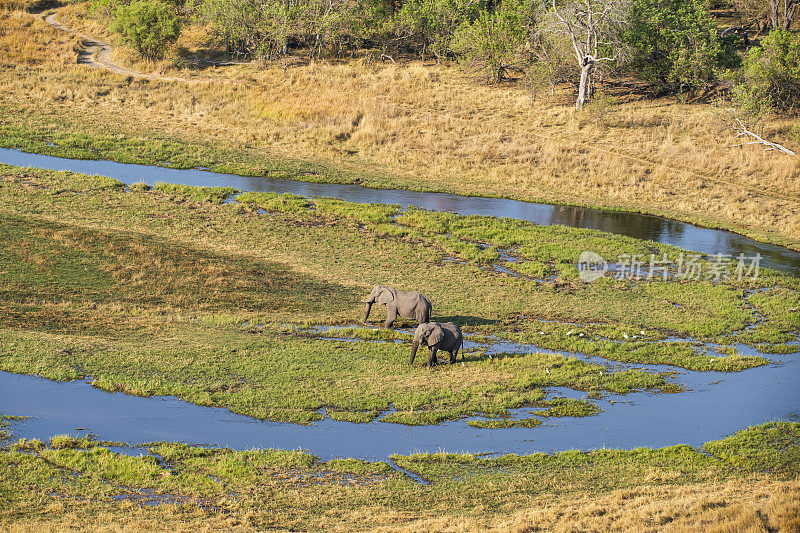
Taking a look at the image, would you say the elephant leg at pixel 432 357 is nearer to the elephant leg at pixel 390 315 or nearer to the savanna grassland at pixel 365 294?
the savanna grassland at pixel 365 294

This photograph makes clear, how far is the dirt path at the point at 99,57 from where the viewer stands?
214 ft

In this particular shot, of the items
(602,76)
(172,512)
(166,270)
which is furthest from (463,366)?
(602,76)

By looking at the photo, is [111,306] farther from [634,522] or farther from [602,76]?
[602,76]

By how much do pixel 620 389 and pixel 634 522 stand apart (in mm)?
8163

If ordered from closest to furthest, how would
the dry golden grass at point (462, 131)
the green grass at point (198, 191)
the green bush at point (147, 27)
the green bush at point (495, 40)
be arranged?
the green grass at point (198, 191), the dry golden grass at point (462, 131), the green bush at point (495, 40), the green bush at point (147, 27)

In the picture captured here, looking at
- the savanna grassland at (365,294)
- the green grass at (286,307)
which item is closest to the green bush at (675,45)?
the savanna grassland at (365,294)

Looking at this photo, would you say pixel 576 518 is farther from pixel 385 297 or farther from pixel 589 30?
pixel 589 30

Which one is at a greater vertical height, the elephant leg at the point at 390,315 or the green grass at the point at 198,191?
the green grass at the point at 198,191

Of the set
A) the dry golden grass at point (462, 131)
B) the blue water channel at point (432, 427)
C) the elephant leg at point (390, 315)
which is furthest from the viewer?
the dry golden grass at point (462, 131)

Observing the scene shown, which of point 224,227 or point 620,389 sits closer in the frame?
point 620,389

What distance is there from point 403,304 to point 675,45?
4667 cm

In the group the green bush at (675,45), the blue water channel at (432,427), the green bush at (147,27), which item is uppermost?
the green bush at (675,45)

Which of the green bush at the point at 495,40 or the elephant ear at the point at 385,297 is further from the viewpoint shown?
the green bush at the point at 495,40

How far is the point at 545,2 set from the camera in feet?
222
